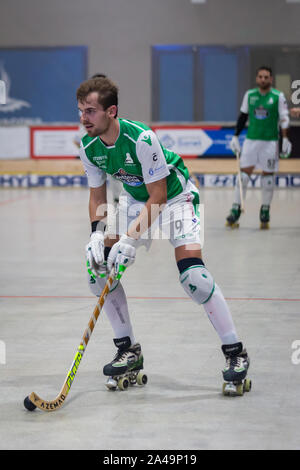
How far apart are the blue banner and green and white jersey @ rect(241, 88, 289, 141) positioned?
7.67m

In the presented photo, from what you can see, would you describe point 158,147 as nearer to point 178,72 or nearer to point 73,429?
point 73,429

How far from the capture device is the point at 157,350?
5633 millimetres

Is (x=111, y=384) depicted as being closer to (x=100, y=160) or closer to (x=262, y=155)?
(x=100, y=160)

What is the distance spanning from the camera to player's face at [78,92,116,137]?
461 centimetres

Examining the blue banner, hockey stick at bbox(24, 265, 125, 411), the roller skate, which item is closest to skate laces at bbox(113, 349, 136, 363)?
the roller skate

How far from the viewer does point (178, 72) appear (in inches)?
730

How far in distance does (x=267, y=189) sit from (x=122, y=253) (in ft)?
24.1

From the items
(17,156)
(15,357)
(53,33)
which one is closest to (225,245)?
(15,357)

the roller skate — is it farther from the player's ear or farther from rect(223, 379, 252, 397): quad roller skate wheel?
the player's ear

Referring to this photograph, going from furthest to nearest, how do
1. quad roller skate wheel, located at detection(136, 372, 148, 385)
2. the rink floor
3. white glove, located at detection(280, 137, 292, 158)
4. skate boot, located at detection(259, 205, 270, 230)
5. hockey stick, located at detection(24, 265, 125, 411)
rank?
white glove, located at detection(280, 137, 292, 158) < skate boot, located at detection(259, 205, 270, 230) < quad roller skate wheel, located at detection(136, 372, 148, 385) < hockey stick, located at detection(24, 265, 125, 411) < the rink floor

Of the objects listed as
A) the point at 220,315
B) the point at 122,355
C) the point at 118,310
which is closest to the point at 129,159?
the point at 118,310

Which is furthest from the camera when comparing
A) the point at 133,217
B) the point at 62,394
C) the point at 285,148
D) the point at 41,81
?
the point at 41,81

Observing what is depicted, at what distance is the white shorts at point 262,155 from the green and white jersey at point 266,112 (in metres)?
0.07
